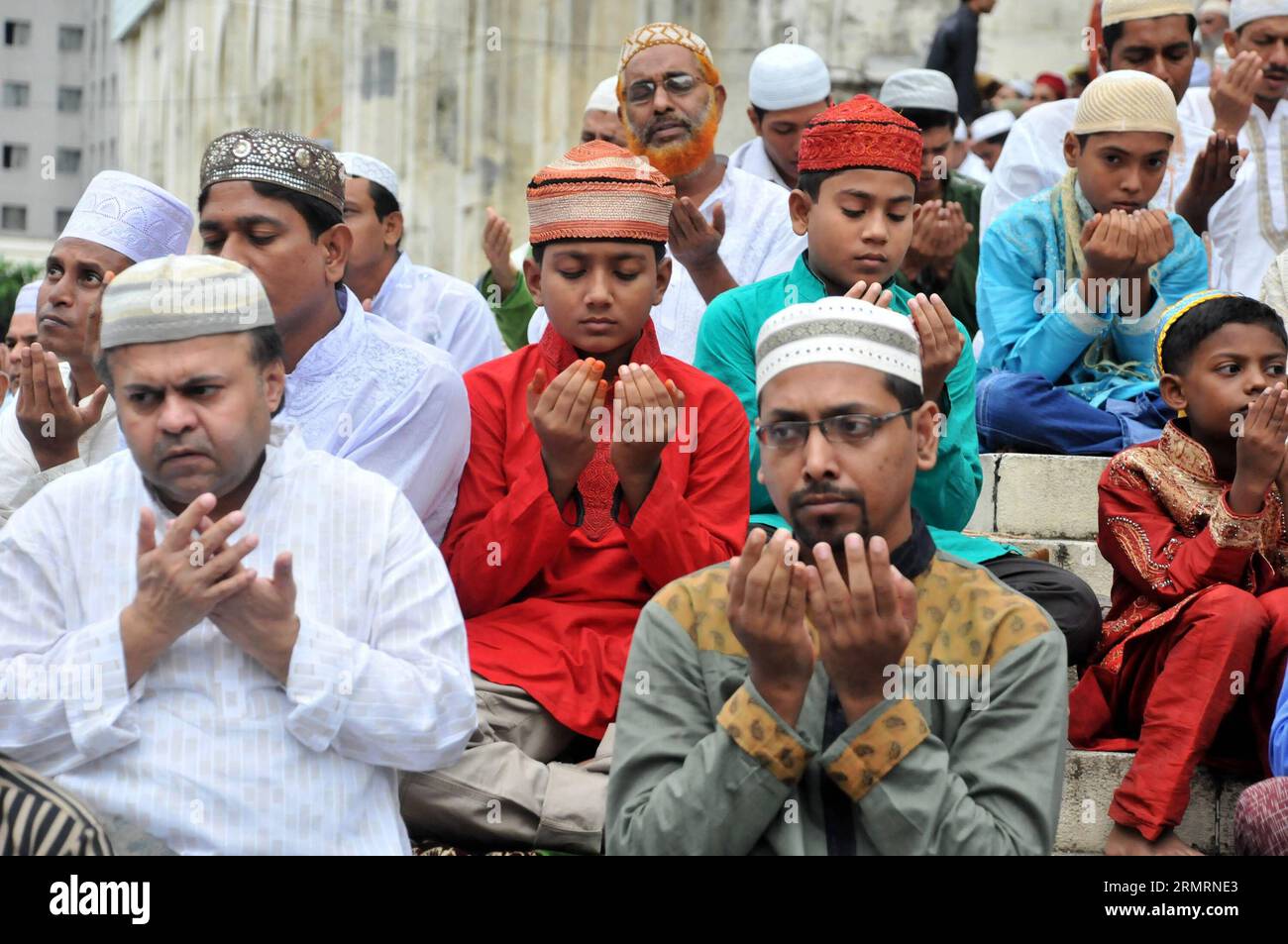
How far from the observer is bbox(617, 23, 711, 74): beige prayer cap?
741 cm

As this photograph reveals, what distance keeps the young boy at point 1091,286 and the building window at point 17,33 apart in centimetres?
6883

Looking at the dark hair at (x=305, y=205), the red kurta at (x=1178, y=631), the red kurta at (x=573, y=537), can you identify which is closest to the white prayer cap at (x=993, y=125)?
the red kurta at (x=1178, y=631)

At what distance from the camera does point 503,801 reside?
14.9 ft

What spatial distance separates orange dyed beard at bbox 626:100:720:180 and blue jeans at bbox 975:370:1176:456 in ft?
4.95

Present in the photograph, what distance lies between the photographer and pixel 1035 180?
27.4ft

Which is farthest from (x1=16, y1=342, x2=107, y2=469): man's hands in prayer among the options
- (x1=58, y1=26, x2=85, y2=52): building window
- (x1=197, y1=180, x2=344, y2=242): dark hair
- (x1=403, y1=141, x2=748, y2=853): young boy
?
(x1=58, y1=26, x2=85, y2=52): building window

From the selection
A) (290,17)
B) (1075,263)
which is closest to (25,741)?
(1075,263)

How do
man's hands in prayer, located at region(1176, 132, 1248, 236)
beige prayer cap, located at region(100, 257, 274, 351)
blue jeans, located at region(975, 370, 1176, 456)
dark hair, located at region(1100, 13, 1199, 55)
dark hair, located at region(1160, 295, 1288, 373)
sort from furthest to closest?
dark hair, located at region(1100, 13, 1199, 55), man's hands in prayer, located at region(1176, 132, 1248, 236), blue jeans, located at region(975, 370, 1176, 456), dark hair, located at region(1160, 295, 1288, 373), beige prayer cap, located at region(100, 257, 274, 351)

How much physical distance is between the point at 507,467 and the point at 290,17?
2844cm

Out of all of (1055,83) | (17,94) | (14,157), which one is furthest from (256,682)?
(17,94)

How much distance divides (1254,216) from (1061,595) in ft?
11.9

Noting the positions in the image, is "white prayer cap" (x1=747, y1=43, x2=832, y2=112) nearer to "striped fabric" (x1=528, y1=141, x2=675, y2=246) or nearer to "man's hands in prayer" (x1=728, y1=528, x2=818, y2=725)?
"striped fabric" (x1=528, y1=141, x2=675, y2=246)

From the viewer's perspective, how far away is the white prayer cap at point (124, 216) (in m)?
6.16

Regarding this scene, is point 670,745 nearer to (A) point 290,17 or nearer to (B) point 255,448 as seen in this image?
(B) point 255,448
